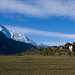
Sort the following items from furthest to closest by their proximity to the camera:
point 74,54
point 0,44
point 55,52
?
point 0,44 → point 55,52 → point 74,54

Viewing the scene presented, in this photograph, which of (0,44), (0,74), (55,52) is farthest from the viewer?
(0,44)

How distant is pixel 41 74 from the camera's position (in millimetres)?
15578

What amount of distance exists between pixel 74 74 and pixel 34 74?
16.1ft

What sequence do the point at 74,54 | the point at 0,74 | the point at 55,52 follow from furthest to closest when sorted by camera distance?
the point at 55,52
the point at 74,54
the point at 0,74

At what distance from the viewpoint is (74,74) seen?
1566 centimetres

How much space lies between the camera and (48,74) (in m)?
15.6

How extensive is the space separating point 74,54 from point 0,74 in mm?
56187

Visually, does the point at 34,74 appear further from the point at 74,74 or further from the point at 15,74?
the point at 74,74

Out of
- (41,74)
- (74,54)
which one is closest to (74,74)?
(41,74)

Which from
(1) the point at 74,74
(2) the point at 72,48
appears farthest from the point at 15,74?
(2) the point at 72,48

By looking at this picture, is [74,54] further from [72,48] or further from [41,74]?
[41,74]

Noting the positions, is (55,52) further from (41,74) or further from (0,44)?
(0,44)

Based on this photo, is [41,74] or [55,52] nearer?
[41,74]

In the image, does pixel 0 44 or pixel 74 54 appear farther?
pixel 0 44
